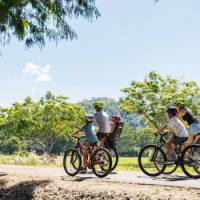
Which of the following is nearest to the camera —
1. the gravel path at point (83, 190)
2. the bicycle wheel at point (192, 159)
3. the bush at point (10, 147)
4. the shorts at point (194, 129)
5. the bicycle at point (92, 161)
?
the gravel path at point (83, 190)

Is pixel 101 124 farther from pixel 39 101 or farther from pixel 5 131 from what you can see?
pixel 5 131

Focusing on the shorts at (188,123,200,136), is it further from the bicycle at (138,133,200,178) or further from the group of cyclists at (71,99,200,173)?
the bicycle at (138,133,200,178)

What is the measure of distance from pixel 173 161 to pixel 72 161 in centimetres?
276

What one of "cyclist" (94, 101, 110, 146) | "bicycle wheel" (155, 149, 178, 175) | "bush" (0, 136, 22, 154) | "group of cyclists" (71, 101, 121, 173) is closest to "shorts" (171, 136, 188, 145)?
"bicycle wheel" (155, 149, 178, 175)

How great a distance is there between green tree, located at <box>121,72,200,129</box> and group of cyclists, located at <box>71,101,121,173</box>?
1220 inches

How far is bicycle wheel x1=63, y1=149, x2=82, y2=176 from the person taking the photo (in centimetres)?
1045

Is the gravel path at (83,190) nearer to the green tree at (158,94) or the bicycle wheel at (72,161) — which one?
the bicycle wheel at (72,161)

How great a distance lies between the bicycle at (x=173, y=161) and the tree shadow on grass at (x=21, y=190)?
2.49 m

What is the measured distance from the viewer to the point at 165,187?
25.1 ft

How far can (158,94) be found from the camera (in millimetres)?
42688

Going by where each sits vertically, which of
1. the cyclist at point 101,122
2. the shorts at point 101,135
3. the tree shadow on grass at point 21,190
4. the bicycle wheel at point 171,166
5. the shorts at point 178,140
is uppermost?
the cyclist at point 101,122

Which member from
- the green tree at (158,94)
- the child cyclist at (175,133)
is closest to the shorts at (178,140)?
the child cyclist at (175,133)

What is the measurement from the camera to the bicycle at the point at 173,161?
29.6 ft

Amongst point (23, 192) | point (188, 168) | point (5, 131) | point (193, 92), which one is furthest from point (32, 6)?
point (5, 131)
